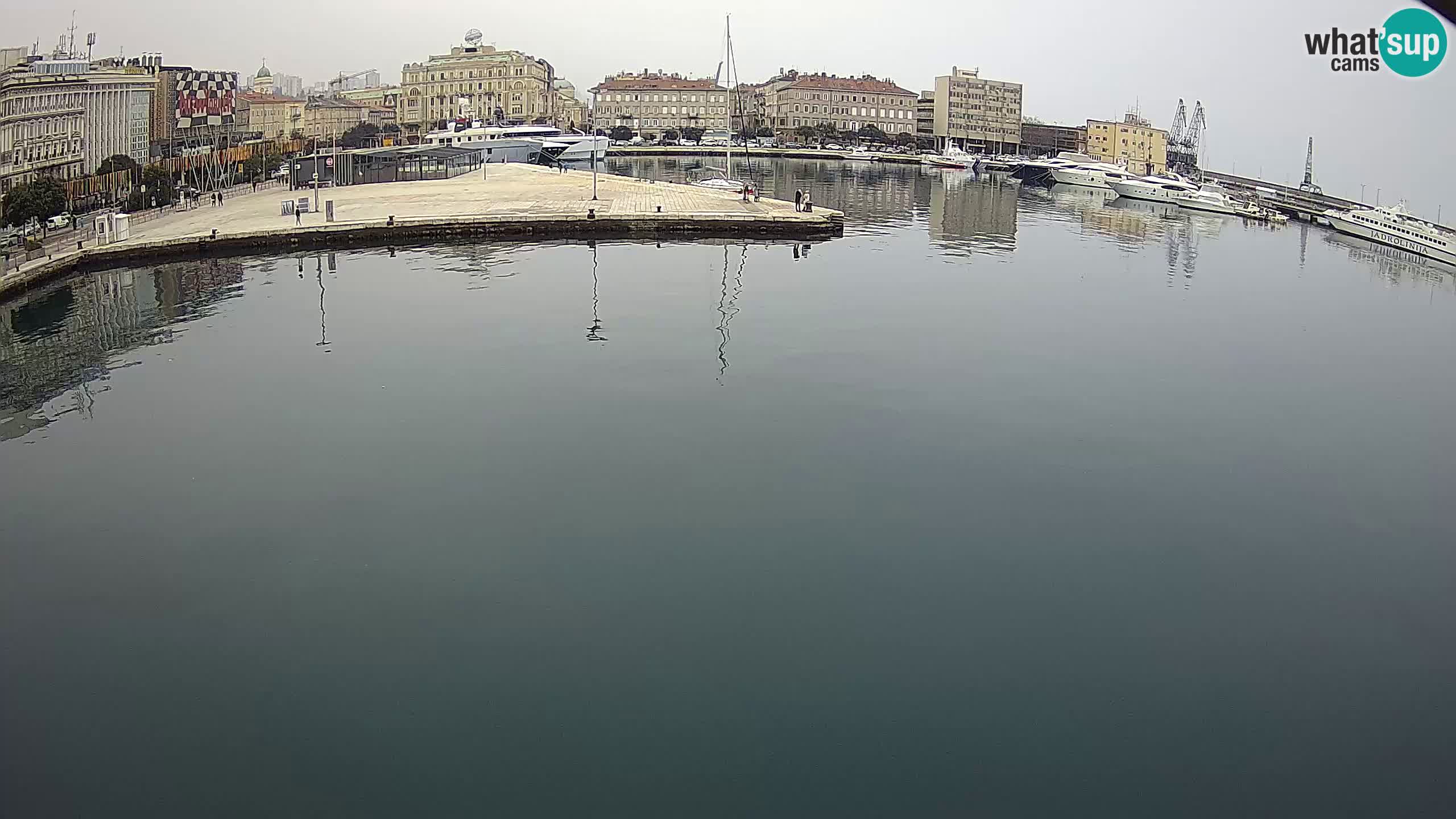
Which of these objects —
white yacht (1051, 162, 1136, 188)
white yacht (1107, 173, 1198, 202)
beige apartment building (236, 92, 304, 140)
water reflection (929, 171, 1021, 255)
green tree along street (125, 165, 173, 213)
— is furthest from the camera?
white yacht (1051, 162, 1136, 188)

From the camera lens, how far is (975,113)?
7938 centimetres

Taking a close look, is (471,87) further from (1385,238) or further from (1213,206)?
(1385,238)

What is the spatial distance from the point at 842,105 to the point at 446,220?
60688mm

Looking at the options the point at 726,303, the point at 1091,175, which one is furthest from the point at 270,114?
the point at 726,303

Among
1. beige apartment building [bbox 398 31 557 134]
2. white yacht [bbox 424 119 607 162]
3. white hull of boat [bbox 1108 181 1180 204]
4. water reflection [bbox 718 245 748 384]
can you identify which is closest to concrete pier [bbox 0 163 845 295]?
water reflection [bbox 718 245 748 384]

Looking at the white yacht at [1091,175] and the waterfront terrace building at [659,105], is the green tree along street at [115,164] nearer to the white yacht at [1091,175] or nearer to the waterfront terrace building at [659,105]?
the white yacht at [1091,175]

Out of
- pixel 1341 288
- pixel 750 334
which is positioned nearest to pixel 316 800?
pixel 750 334

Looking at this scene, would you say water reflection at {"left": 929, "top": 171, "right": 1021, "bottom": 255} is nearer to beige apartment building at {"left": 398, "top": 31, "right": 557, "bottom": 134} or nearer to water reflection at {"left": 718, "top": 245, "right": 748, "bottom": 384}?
water reflection at {"left": 718, "top": 245, "right": 748, "bottom": 384}

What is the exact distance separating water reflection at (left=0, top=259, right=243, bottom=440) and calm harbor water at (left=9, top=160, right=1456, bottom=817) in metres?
0.11

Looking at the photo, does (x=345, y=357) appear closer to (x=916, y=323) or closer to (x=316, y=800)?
(x=916, y=323)

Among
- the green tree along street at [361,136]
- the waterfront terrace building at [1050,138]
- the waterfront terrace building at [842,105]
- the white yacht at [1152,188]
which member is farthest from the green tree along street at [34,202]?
the waterfront terrace building at [1050,138]

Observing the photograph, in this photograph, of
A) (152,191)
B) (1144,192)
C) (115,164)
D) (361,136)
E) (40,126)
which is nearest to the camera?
(40,126)

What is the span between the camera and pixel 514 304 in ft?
49.4

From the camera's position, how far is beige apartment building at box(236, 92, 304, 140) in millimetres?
44634
